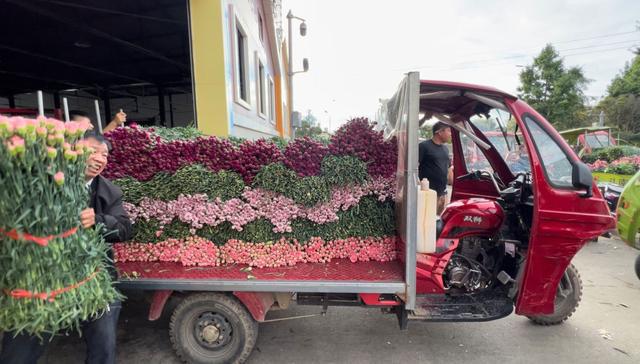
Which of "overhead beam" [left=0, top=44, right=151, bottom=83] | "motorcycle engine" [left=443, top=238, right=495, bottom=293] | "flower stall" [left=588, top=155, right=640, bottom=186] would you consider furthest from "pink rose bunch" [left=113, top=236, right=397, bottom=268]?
"overhead beam" [left=0, top=44, right=151, bottom=83]

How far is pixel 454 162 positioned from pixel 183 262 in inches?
135

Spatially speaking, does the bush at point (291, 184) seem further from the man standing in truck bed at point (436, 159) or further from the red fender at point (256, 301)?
the man standing in truck bed at point (436, 159)

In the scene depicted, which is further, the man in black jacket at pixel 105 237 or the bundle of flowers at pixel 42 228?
the man in black jacket at pixel 105 237

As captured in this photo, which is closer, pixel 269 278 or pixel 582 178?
pixel 582 178

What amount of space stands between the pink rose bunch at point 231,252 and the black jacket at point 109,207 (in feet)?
2.37

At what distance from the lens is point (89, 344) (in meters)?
2.22

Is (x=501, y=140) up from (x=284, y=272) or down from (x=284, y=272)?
up

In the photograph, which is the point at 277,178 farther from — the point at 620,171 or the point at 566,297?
the point at 620,171

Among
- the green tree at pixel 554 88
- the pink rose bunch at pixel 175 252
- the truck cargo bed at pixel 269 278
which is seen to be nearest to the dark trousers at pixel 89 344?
the truck cargo bed at pixel 269 278

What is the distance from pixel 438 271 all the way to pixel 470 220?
560mm

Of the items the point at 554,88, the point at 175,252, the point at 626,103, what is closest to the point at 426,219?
the point at 175,252

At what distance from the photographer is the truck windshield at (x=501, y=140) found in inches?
144

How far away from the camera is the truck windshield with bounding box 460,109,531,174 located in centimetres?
365

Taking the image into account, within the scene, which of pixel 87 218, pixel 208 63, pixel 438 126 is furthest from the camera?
pixel 208 63
